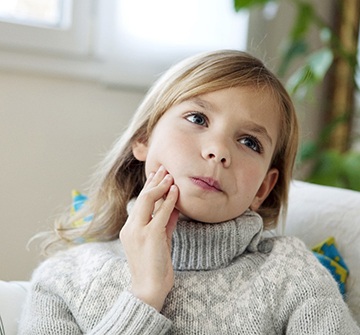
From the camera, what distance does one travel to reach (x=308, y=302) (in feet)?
3.36

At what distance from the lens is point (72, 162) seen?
6.71ft

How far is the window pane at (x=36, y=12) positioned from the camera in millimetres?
1973

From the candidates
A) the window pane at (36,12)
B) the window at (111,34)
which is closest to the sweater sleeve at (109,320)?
the window at (111,34)

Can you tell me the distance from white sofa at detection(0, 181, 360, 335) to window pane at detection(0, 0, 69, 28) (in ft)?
3.15

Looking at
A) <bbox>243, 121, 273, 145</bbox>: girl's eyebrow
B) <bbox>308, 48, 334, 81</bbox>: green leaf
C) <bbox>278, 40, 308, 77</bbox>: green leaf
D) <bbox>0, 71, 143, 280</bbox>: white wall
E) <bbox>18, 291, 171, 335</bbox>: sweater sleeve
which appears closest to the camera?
<bbox>18, 291, 171, 335</bbox>: sweater sleeve

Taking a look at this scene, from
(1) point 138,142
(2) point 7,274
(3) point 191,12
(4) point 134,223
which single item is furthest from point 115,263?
(3) point 191,12

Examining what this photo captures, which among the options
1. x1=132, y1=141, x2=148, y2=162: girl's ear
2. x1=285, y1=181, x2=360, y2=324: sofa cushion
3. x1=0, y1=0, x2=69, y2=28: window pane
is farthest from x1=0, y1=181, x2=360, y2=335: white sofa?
x1=0, y1=0, x2=69, y2=28: window pane

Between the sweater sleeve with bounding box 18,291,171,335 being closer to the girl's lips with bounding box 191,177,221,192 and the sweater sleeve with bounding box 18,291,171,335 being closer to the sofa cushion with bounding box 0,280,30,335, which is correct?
the sofa cushion with bounding box 0,280,30,335

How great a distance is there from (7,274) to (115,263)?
0.88 m

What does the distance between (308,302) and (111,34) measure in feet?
4.34

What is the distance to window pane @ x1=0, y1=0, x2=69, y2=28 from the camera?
1.97m

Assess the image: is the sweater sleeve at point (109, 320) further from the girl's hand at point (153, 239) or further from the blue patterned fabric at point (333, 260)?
the blue patterned fabric at point (333, 260)

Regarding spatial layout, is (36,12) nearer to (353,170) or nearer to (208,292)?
(353,170)

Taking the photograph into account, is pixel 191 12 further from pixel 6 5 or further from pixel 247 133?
pixel 247 133
